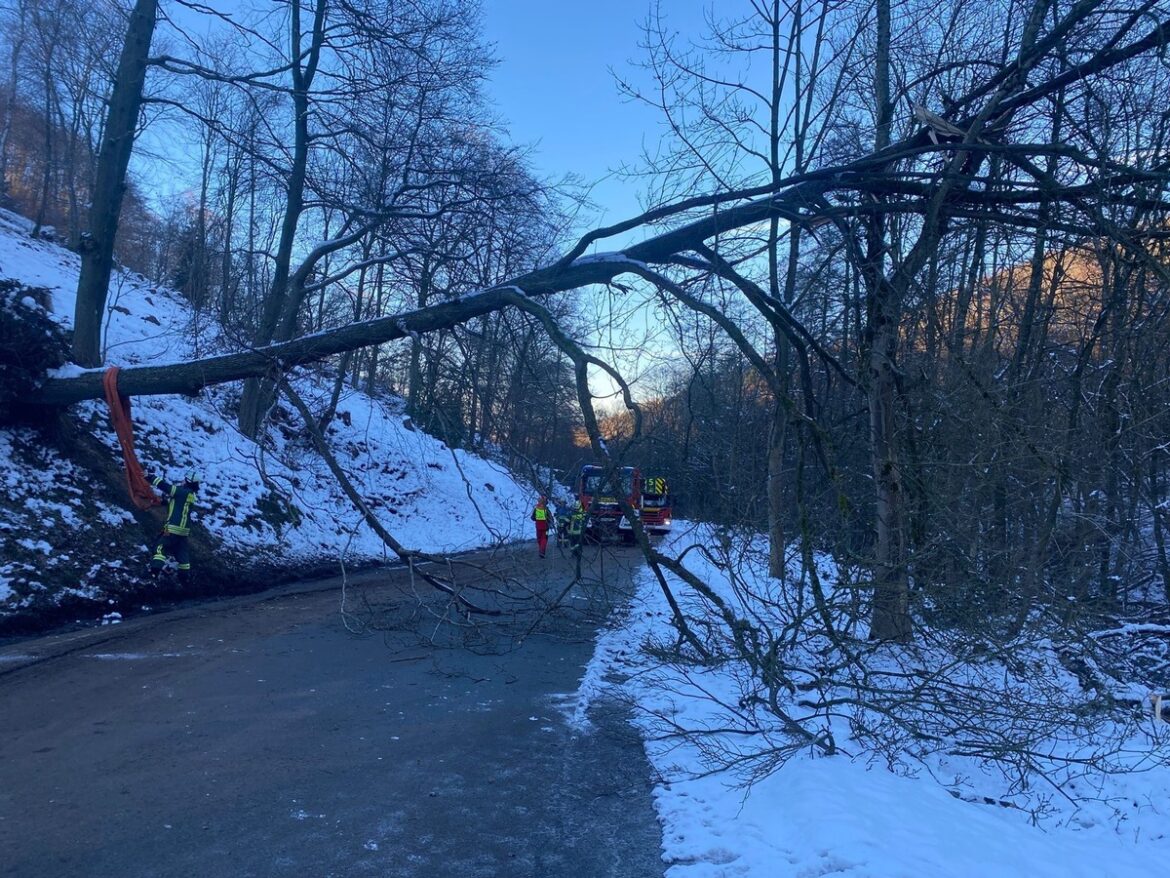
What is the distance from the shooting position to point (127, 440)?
1073cm

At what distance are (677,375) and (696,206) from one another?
90.8 inches

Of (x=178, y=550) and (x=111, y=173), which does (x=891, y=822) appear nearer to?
(x=178, y=550)

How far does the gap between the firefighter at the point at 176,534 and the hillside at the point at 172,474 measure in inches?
9.8

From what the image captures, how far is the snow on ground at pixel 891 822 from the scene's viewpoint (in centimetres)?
405

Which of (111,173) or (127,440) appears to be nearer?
(127,440)

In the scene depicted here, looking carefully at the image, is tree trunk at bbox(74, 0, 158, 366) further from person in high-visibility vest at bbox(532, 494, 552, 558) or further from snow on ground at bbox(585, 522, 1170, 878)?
snow on ground at bbox(585, 522, 1170, 878)

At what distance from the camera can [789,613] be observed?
6.46 m

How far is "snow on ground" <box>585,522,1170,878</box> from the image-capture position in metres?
4.05

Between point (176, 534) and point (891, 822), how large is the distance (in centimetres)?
988

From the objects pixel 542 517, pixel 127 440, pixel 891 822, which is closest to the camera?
pixel 891 822

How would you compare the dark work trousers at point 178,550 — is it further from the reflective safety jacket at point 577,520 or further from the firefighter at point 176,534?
the reflective safety jacket at point 577,520

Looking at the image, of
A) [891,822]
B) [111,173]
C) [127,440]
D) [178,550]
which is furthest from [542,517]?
[891,822]

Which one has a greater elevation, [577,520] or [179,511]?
[577,520]

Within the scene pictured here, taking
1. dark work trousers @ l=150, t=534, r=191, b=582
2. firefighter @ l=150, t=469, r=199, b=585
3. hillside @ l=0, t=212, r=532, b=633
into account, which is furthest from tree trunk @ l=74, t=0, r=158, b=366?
dark work trousers @ l=150, t=534, r=191, b=582
